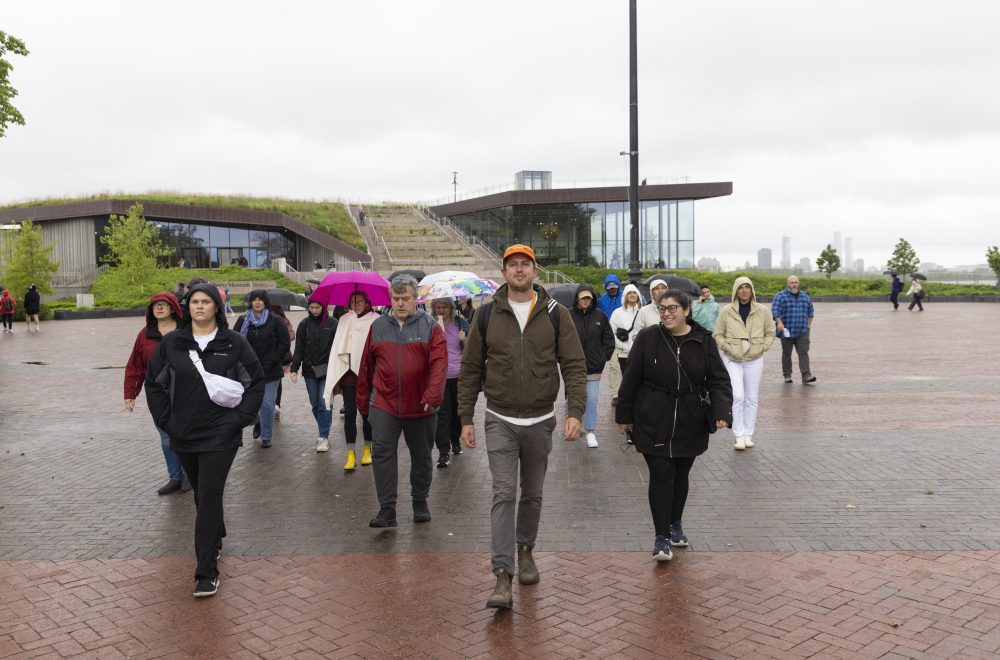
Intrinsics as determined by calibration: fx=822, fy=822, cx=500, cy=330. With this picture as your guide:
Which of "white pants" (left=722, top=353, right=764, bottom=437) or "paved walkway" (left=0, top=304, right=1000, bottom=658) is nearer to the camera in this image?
"paved walkway" (left=0, top=304, right=1000, bottom=658)

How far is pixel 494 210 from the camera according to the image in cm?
5325

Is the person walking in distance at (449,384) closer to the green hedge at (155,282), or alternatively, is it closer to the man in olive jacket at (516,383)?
the man in olive jacket at (516,383)

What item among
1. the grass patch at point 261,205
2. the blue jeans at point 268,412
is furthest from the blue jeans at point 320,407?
the grass patch at point 261,205

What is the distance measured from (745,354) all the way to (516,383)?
456 centimetres

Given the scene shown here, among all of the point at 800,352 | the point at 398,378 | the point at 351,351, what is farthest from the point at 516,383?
the point at 800,352

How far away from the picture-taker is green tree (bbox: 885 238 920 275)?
5834cm

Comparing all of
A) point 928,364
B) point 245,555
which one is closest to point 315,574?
point 245,555

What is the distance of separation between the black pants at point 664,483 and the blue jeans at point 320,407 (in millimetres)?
4510

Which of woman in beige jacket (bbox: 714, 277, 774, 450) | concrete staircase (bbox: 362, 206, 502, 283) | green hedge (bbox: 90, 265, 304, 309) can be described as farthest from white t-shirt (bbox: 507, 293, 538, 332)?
concrete staircase (bbox: 362, 206, 502, 283)

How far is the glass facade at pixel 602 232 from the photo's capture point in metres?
50.3

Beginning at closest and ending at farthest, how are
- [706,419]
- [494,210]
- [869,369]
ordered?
[706,419] → [869,369] → [494,210]

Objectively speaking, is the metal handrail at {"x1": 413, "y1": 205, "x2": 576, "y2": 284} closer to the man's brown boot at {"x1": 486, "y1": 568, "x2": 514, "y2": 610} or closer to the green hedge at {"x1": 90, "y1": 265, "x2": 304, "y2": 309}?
the green hedge at {"x1": 90, "y1": 265, "x2": 304, "y2": 309}

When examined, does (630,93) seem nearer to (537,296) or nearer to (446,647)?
(537,296)

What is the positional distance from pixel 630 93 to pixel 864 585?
1265 centimetres
